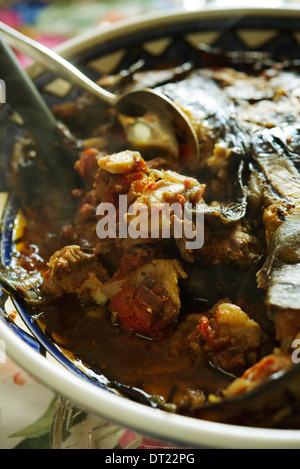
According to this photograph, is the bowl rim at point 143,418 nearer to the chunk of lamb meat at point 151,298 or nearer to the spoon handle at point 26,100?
the chunk of lamb meat at point 151,298

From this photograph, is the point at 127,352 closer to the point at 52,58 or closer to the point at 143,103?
the point at 143,103

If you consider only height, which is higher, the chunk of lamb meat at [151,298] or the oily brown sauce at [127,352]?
the chunk of lamb meat at [151,298]

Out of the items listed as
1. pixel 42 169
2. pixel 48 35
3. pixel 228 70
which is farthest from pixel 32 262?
pixel 48 35

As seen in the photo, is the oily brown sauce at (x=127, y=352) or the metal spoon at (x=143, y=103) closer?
the oily brown sauce at (x=127, y=352)

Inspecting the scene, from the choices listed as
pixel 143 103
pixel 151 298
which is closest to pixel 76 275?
pixel 151 298

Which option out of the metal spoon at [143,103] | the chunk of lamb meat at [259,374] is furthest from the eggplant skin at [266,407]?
the metal spoon at [143,103]

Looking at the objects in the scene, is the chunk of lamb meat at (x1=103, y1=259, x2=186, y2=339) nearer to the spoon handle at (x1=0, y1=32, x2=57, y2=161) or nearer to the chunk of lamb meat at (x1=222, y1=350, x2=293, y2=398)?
the chunk of lamb meat at (x1=222, y1=350, x2=293, y2=398)
